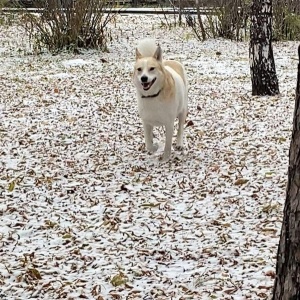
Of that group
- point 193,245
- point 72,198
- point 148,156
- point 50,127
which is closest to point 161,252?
point 193,245

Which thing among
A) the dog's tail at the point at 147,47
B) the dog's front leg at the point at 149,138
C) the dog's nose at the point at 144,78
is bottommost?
the dog's front leg at the point at 149,138

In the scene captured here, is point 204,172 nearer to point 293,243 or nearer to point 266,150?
point 266,150

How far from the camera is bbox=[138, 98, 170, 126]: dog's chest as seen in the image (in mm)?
5613

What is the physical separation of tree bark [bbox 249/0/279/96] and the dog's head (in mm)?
3554

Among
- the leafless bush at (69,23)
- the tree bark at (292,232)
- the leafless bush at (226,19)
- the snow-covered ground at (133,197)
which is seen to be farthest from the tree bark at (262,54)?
the leafless bush at (226,19)

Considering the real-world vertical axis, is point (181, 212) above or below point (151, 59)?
below

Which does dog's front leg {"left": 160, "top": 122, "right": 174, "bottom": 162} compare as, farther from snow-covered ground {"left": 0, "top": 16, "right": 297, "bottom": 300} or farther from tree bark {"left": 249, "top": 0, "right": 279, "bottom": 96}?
tree bark {"left": 249, "top": 0, "right": 279, "bottom": 96}

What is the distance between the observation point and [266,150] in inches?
235

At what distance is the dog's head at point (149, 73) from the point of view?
547 centimetres

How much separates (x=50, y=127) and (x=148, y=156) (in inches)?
70.9

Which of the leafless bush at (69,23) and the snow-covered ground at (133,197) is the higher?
the leafless bush at (69,23)

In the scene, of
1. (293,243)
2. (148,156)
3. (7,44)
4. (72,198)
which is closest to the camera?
(293,243)

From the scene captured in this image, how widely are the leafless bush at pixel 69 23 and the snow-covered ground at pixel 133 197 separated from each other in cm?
469

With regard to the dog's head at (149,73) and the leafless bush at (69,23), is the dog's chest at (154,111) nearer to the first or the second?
the dog's head at (149,73)
